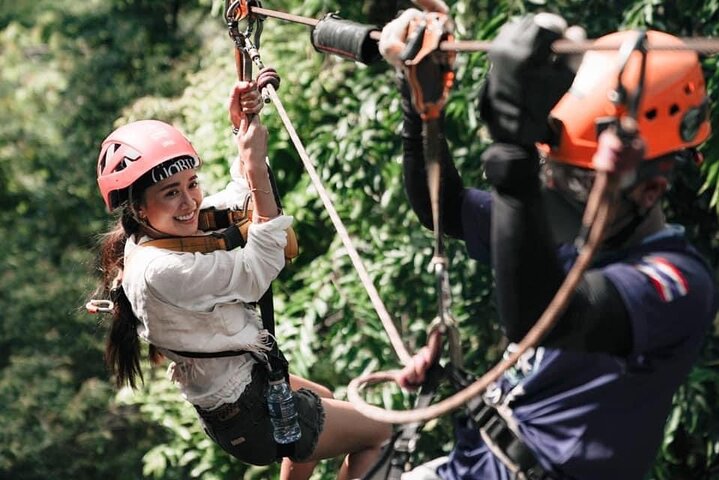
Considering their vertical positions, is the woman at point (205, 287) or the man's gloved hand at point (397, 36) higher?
the man's gloved hand at point (397, 36)

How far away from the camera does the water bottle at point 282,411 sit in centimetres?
337

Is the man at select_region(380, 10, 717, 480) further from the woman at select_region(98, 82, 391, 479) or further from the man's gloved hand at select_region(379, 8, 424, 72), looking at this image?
the woman at select_region(98, 82, 391, 479)

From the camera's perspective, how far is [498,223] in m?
2.12

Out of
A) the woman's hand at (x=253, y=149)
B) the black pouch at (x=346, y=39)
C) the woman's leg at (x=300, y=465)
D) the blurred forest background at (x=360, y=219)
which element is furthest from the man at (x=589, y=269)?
the blurred forest background at (x=360, y=219)

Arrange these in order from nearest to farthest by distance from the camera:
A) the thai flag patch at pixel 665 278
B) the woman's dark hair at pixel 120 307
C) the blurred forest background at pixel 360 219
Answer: the thai flag patch at pixel 665 278 < the woman's dark hair at pixel 120 307 < the blurred forest background at pixel 360 219

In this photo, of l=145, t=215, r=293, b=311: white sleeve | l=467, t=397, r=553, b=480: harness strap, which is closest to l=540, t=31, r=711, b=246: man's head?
l=467, t=397, r=553, b=480: harness strap

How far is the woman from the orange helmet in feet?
3.33

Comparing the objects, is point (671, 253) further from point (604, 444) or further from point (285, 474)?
point (285, 474)

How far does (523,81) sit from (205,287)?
4.37 feet

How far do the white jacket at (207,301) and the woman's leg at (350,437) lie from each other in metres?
0.26

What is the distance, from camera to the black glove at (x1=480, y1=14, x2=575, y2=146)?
81.4 inches

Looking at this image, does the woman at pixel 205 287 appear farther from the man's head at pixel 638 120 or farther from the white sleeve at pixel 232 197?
the man's head at pixel 638 120

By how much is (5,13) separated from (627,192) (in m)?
9.83

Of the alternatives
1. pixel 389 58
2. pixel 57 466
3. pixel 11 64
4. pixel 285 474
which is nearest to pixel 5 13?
pixel 11 64
